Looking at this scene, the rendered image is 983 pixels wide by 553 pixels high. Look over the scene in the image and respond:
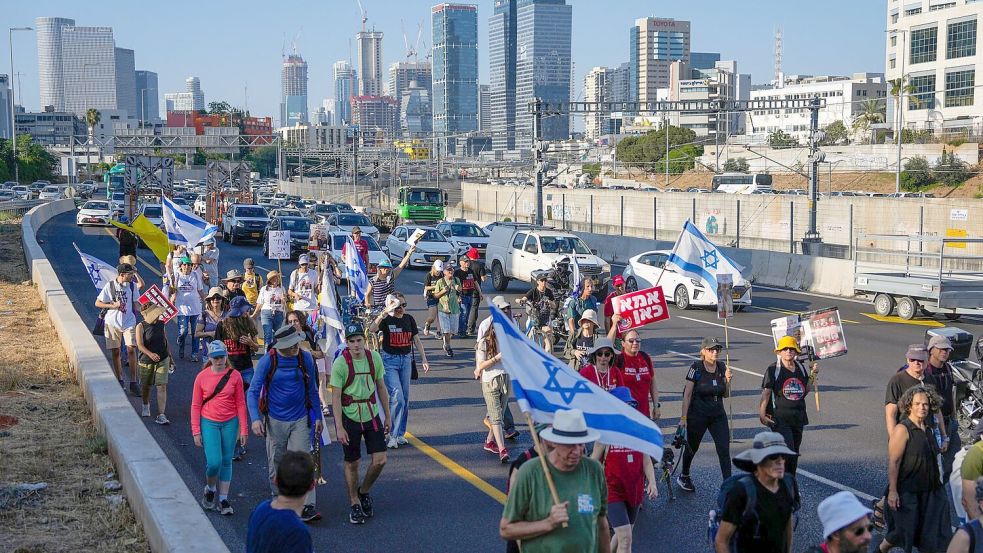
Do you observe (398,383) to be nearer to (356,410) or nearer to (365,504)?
(365,504)

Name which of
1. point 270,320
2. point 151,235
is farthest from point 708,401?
point 151,235

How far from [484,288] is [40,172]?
335 feet

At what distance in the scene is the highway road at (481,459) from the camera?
28.9 feet

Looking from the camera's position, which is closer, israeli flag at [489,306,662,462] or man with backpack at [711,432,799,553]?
A: man with backpack at [711,432,799,553]

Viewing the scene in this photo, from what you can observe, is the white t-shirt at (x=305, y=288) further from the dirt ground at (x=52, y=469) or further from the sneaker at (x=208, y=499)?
the sneaker at (x=208, y=499)

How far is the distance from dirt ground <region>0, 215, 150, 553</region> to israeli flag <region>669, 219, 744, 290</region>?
761cm

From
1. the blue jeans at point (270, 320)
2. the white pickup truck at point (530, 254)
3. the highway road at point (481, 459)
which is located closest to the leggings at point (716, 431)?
the highway road at point (481, 459)

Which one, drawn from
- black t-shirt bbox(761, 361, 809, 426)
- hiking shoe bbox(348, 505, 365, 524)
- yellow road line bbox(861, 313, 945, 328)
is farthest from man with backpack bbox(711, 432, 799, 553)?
yellow road line bbox(861, 313, 945, 328)

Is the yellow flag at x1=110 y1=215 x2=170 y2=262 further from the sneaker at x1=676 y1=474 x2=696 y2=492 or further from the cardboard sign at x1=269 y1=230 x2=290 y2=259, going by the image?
the sneaker at x1=676 y1=474 x2=696 y2=492

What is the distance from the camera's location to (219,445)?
9281 millimetres

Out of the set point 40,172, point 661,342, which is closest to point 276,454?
point 661,342

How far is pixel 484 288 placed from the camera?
30.0 metres

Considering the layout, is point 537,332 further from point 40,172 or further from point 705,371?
point 40,172

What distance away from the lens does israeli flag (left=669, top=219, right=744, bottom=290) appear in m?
14.4
